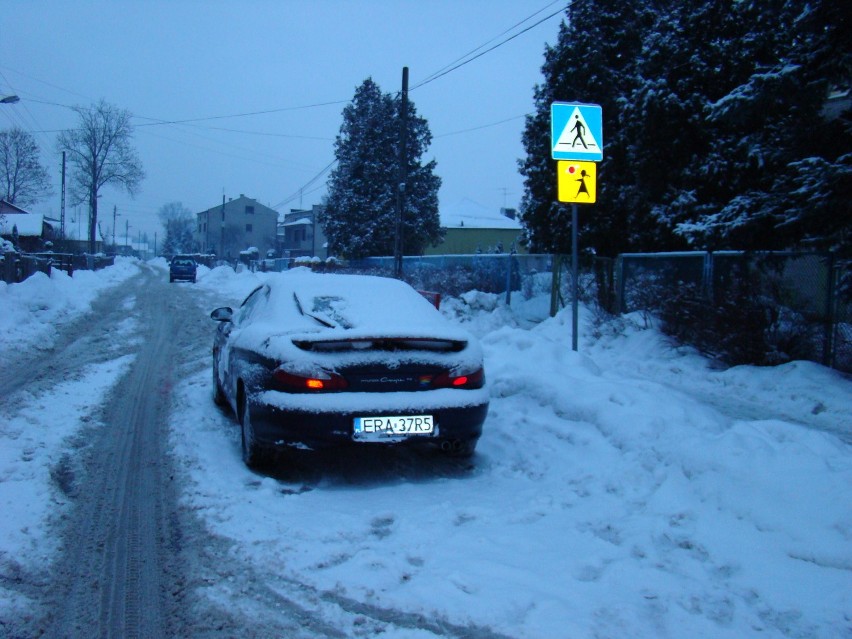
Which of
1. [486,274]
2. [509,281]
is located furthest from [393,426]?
[486,274]

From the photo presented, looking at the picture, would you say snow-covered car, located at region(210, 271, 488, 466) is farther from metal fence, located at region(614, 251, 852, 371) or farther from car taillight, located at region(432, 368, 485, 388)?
metal fence, located at region(614, 251, 852, 371)

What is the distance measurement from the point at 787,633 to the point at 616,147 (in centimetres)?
1384

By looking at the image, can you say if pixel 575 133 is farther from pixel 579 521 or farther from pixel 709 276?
pixel 579 521

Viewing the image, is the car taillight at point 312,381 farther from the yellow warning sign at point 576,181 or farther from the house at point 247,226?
the house at point 247,226

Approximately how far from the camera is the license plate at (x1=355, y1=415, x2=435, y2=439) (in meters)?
4.73

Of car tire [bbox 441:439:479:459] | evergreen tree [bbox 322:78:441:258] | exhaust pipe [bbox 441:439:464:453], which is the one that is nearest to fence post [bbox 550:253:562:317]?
car tire [bbox 441:439:479:459]

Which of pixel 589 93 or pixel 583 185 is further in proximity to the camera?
pixel 589 93

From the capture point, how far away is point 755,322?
363 inches

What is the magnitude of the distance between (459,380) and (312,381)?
1064 mm

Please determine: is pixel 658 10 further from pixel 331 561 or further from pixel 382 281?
pixel 331 561

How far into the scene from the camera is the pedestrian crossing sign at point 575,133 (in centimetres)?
832

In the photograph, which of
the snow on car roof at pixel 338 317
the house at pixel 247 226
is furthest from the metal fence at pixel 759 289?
the house at pixel 247 226

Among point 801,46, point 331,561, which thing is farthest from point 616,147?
point 331,561

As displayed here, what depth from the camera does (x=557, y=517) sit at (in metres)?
4.34
